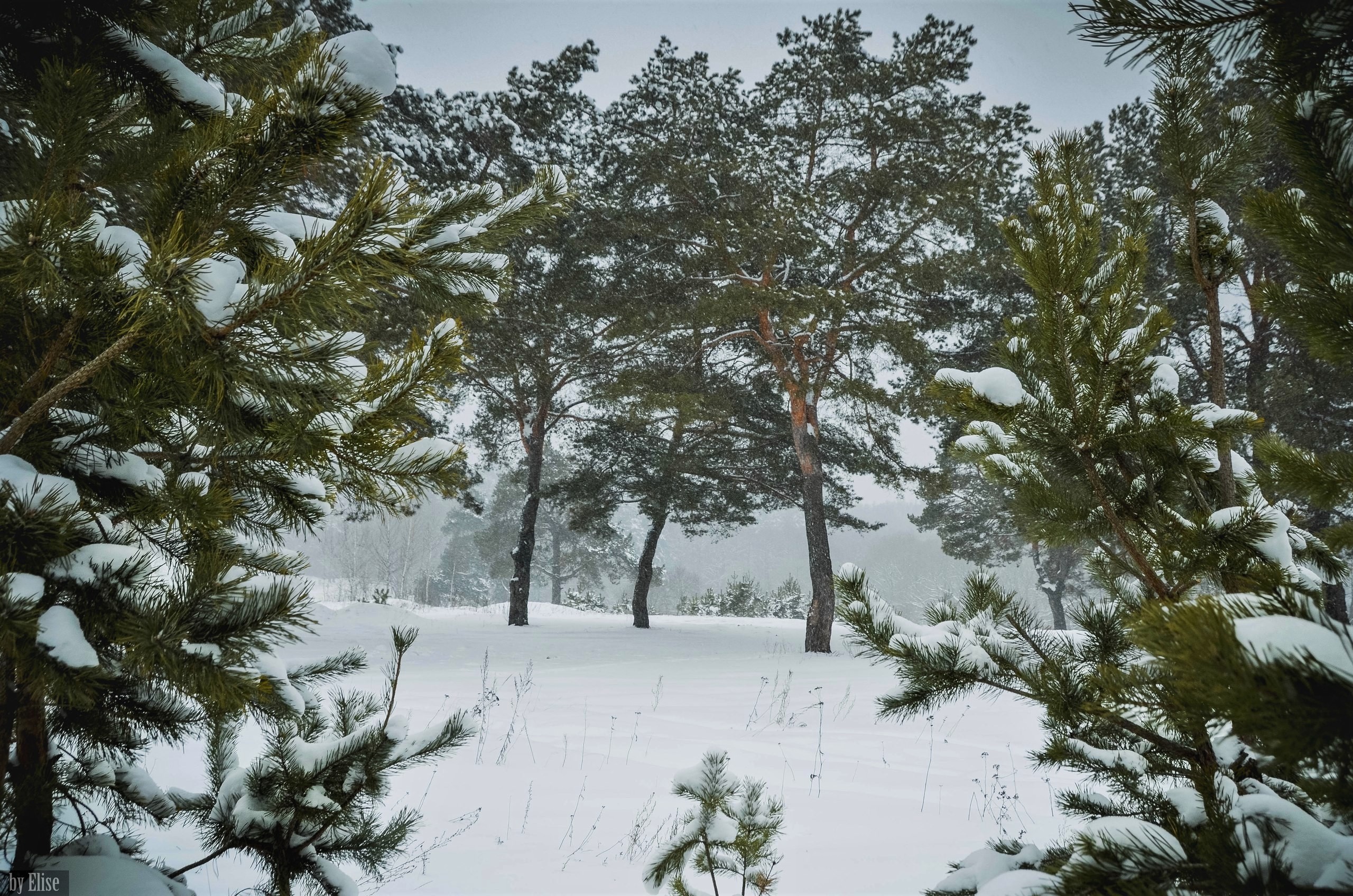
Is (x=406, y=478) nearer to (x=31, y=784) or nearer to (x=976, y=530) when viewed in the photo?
(x=31, y=784)

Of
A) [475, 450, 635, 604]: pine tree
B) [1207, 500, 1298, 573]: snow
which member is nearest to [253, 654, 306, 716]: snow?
[1207, 500, 1298, 573]: snow

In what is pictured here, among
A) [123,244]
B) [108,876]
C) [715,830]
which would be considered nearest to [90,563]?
[123,244]

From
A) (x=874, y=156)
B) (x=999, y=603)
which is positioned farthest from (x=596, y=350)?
(x=999, y=603)

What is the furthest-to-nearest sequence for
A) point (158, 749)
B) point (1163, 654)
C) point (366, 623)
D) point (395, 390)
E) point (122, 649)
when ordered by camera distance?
point (366, 623), point (158, 749), point (122, 649), point (395, 390), point (1163, 654)

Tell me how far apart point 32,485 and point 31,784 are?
752mm

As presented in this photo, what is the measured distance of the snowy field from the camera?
269 centimetres

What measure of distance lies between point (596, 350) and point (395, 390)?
36.4ft

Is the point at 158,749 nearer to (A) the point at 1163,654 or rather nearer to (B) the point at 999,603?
(B) the point at 999,603

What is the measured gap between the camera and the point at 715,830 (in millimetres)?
1672

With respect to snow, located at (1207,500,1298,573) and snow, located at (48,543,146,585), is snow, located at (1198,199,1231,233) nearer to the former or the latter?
snow, located at (1207,500,1298,573)

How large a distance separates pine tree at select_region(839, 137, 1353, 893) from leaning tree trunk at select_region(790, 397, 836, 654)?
346 inches

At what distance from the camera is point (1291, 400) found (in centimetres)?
986

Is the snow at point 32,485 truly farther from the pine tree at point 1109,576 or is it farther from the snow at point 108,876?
the pine tree at point 1109,576

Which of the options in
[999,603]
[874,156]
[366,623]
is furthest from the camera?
[366,623]
